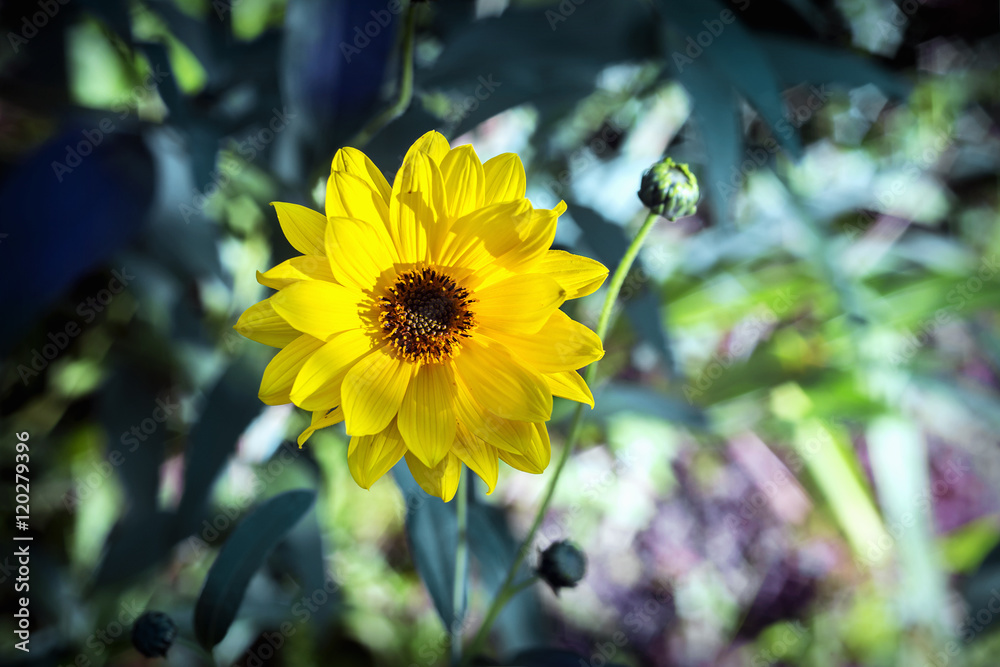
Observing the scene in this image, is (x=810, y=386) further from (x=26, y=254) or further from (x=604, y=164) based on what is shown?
(x=26, y=254)

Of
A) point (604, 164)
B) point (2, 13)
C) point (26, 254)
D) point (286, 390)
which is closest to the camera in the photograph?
point (286, 390)

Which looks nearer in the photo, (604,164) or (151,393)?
(151,393)

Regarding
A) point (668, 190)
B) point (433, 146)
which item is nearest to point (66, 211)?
point (433, 146)

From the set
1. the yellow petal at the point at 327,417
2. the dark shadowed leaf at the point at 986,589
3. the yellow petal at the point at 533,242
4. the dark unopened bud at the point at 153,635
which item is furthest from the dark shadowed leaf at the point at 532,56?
the dark shadowed leaf at the point at 986,589

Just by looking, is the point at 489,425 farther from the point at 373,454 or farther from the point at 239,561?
the point at 239,561

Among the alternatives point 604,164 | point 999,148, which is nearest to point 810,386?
point 604,164

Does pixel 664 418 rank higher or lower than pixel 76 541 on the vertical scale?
lower

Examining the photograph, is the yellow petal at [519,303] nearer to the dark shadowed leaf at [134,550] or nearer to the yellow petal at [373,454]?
the yellow petal at [373,454]
